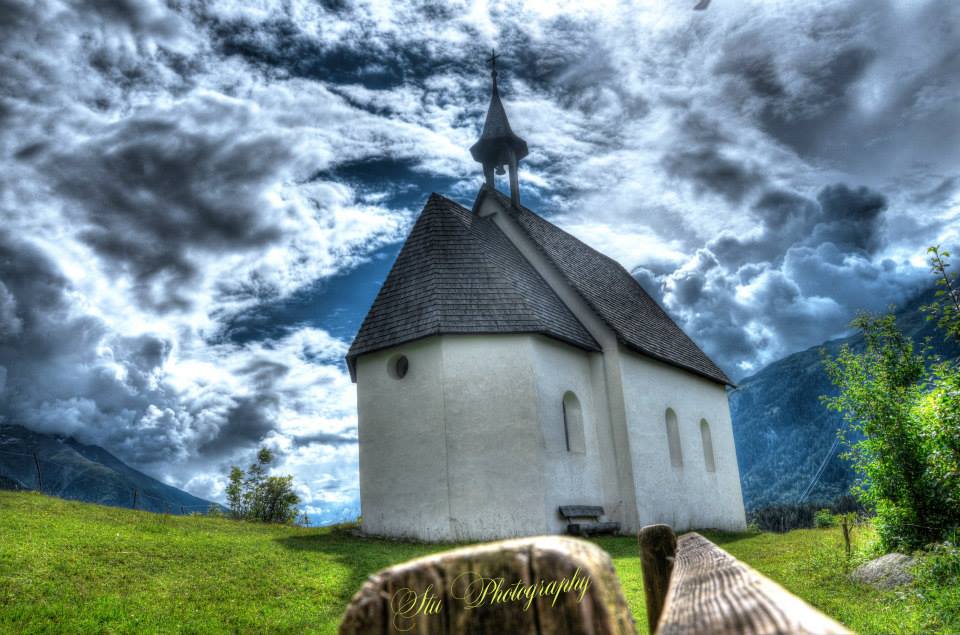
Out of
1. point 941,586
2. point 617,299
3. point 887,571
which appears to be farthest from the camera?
point 617,299

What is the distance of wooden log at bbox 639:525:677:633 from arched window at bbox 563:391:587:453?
13845 mm

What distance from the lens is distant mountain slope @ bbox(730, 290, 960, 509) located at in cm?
11741

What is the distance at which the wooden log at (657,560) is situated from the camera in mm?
3969

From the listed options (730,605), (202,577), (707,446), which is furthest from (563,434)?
(730,605)

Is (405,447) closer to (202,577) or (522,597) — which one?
(202,577)

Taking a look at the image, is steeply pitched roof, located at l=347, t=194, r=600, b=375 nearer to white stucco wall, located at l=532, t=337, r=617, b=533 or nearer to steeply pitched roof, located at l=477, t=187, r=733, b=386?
white stucco wall, located at l=532, t=337, r=617, b=533

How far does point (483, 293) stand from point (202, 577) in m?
9.85

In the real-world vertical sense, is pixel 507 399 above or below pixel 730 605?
above

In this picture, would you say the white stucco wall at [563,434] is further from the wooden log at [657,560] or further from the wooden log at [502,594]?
the wooden log at [502,594]

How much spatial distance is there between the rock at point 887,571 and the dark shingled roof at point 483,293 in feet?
29.7

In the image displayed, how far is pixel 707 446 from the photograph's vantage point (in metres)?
23.8

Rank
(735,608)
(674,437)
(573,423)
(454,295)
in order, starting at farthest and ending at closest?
(674,437) < (573,423) < (454,295) < (735,608)

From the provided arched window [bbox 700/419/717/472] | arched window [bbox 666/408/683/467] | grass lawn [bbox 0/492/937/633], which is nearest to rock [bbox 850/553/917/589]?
grass lawn [bbox 0/492/937/633]

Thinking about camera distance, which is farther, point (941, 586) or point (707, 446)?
point (707, 446)
